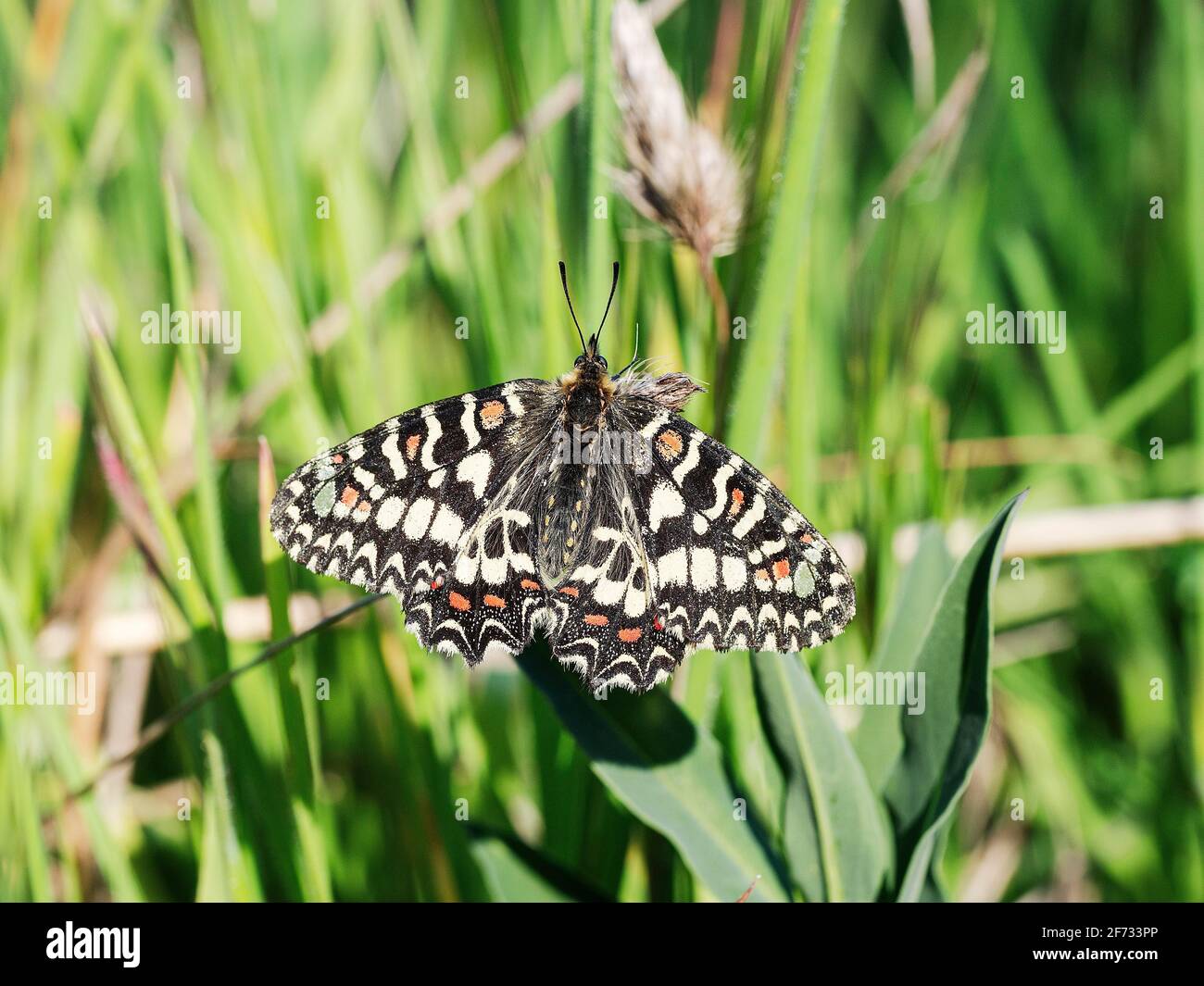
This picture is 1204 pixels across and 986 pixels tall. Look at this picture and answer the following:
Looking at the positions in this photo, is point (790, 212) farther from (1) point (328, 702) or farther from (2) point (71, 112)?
(2) point (71, 112)

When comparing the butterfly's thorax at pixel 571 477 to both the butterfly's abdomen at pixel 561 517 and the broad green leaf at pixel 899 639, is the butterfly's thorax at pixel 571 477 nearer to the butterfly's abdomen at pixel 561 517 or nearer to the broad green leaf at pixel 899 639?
the butterfly's abdomen at pixel 561 517

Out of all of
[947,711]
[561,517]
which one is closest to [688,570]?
[561,517]

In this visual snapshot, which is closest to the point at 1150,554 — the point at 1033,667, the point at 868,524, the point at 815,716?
the point at 1033,667

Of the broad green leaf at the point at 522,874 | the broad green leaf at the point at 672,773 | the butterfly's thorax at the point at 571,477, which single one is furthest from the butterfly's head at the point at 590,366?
the broad green leaf at the point at 522,874

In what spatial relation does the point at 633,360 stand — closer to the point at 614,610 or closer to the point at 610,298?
the point at 610,298

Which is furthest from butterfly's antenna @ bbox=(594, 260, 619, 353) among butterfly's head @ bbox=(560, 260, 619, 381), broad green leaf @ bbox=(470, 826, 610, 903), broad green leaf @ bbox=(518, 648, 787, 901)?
broad green leaf @ bbox=(470, 826, 610, 903)

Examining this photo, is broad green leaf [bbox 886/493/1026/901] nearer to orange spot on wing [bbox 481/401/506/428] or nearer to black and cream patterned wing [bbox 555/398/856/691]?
black and cream patterned wing [bbox 555/398/856/691]
